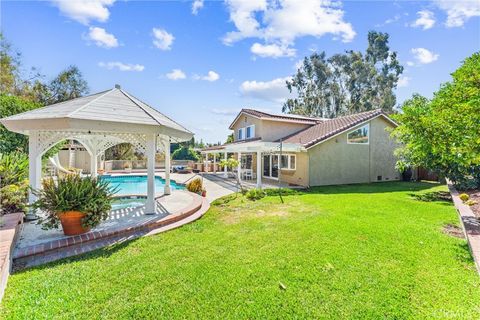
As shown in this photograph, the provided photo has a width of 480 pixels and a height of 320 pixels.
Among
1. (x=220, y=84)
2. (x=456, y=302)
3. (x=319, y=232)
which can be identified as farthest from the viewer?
(x=220, y=84)

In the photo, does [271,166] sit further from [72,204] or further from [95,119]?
[72,204]

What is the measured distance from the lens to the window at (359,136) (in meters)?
21.3

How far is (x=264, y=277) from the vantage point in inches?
203

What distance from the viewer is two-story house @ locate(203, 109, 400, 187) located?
19.4 meters

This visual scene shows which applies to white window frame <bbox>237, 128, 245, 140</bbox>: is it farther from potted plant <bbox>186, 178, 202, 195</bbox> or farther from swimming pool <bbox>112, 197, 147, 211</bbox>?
swimming pool <bbox>112, 197, 147, 211</bbox>

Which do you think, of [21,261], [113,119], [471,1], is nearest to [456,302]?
[21,261]

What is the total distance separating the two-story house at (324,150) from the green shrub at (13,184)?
487 inches

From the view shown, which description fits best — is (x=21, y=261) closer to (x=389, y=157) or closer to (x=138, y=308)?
(x=138, y=308)

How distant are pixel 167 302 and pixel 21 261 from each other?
13.5 ft

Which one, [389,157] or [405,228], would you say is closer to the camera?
[405,228]

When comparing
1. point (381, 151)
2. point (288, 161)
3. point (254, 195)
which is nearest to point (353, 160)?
point (381, 151)

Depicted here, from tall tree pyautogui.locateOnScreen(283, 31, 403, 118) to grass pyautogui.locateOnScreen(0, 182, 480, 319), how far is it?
155 feet

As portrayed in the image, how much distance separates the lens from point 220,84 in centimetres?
2764

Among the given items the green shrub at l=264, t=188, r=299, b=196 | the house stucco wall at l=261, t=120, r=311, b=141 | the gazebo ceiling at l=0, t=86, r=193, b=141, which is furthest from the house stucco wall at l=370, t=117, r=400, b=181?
the gazebo ceiling at l=0, t=86, r=193, b=141
